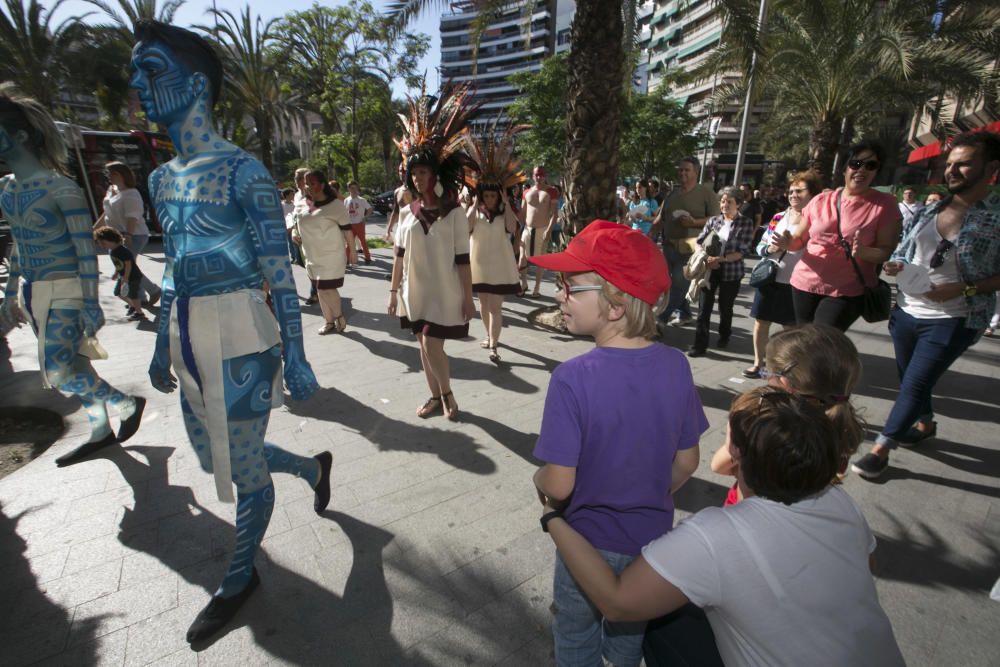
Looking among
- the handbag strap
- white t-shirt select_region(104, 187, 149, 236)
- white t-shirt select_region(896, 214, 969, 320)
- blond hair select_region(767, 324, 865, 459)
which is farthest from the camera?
white t-shirt select_region(104, 187, 149, 236)

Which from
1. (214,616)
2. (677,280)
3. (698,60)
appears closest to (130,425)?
(214,616)

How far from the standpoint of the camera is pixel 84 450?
324 cm

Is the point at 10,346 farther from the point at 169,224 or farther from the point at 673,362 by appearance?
the point at 673,362

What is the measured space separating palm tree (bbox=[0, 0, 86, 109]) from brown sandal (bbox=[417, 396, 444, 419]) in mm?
24653

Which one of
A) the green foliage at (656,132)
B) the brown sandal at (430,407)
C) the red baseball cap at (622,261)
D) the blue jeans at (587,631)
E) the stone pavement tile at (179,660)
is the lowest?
the stone pavement tile at (179,660)

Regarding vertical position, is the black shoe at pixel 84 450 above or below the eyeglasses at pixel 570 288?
below

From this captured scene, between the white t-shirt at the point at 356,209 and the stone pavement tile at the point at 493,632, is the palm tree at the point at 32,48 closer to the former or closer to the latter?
the white t-shirt at the point at 356,209

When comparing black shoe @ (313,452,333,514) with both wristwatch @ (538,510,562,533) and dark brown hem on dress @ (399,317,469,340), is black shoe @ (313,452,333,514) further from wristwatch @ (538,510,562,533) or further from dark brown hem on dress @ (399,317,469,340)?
wristwatch @ (538,510,562,533)

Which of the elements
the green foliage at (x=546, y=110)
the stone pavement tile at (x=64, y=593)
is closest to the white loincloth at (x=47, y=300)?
the stone pavement tile at (x=64, y=593)

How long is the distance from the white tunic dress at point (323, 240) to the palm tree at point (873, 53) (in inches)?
321

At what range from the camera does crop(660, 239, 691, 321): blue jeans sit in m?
6.17

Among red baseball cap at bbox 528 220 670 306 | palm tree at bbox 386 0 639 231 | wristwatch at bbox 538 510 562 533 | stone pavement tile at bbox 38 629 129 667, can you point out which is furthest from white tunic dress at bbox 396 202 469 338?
palm tree at bbox 386 0 639 231

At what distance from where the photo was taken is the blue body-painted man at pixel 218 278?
1899 millimetres

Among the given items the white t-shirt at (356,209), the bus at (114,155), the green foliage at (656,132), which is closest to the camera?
the white t-shirt at (356,209)
